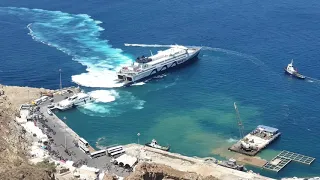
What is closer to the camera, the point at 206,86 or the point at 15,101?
the point at 15,101

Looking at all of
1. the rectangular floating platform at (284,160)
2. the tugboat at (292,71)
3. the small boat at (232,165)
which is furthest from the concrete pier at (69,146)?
the tugboat at (292,71)

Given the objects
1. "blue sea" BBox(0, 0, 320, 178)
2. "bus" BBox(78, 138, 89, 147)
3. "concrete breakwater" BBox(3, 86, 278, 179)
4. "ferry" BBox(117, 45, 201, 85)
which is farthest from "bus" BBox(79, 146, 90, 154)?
"ferry" BBox(117, 45, 201, 85)

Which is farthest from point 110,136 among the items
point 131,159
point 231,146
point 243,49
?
point 243,49

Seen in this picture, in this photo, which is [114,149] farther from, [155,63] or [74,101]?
[155,63]

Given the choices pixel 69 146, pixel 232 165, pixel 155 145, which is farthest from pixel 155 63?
pixel 232 165

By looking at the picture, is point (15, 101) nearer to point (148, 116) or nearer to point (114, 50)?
point (148, 116)

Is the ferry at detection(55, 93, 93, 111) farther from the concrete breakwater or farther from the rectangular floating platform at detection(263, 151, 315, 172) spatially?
the rectangular floating platform at detection(263, 151, 315, 172)
